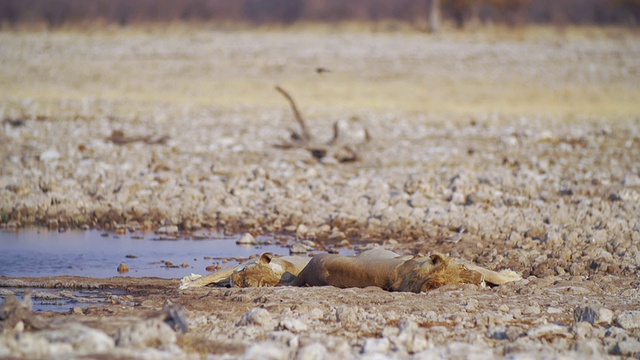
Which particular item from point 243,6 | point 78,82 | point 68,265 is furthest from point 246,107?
point 243,6

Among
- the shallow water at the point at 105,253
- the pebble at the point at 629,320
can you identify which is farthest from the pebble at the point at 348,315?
the shallow water at the point at 105,253

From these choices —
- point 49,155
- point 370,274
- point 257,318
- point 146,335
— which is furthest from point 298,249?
point 49,155

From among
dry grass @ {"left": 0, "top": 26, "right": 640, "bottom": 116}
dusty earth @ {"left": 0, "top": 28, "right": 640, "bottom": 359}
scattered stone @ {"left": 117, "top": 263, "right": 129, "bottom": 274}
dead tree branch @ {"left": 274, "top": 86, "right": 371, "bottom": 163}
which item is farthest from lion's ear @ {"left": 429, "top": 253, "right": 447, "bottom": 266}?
dry grass @ {"left": 0, "top": 26, "right": 640, "bottom": 116}

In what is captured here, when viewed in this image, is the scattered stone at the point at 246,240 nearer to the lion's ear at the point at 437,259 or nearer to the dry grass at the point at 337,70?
the lion's ear at the point at 437,259

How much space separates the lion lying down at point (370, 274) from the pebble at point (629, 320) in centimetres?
135

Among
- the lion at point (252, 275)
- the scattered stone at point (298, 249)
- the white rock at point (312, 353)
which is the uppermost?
the white rock at point (312, 353)

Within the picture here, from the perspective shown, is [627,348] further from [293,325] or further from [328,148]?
[328,148]

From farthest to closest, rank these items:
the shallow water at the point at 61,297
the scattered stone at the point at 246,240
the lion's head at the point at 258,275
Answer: the scattered stone at the point at 246,240, the lion's head at the point at 258,275, the shallow water at the point at 61,297

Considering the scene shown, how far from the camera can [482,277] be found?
7.16 metres

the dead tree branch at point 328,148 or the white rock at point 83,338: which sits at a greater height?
the white rock at point 83,338

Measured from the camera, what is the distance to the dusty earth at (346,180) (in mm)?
5695

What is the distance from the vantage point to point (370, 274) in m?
7.19

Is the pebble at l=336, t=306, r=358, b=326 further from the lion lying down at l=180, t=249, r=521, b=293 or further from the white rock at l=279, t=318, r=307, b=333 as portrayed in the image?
the lion lying down at l=180, t=249, r=521, b=293

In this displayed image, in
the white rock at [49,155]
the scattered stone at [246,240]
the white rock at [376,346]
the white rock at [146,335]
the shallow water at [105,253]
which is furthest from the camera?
the white rock at [49,155]
